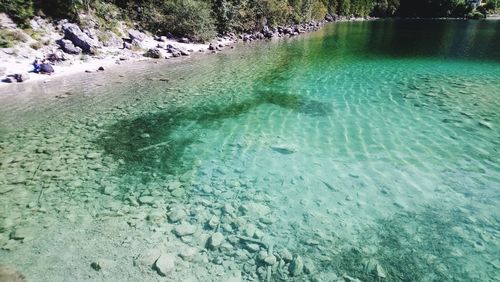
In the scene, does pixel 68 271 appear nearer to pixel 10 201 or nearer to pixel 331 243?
pixel 10 201

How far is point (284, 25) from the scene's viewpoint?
5272 cm

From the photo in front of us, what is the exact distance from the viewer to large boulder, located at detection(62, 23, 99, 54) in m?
24.0

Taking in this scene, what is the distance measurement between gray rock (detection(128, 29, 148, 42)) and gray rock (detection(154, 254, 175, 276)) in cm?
2727

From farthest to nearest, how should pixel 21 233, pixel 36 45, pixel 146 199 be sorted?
pixel 36 45 → pixel 146 199 → pixel 21 233

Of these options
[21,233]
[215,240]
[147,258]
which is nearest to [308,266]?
[215,240]

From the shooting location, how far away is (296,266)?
244 inches

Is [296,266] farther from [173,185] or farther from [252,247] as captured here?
[173,185]

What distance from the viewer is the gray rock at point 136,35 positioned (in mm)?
29609

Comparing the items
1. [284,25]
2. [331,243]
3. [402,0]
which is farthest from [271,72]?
[402,0]

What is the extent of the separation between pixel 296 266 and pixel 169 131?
26.4 feet

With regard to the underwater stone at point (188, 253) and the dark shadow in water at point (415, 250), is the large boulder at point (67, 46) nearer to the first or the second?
the underwater stone at point (188, 253)

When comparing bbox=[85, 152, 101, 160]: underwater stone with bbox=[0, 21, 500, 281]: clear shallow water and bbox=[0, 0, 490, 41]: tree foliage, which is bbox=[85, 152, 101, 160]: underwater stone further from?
bbox=[0, 0, 490, 41]: tree foliage

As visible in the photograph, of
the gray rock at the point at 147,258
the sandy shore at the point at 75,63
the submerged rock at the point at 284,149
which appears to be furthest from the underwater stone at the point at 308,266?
the sandy shore at the point at 75,63

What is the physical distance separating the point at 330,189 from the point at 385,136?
428cm
